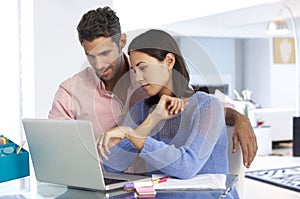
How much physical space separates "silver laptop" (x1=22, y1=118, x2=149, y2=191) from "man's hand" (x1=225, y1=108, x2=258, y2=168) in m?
0.32

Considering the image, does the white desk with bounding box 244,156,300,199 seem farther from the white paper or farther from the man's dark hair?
the man's dark hair

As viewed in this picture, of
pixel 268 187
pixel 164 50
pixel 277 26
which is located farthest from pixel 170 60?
pixel 277 26

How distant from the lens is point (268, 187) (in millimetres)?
2533

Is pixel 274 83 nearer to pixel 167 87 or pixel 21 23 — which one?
pixel 21 23

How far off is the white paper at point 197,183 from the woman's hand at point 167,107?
0.49ft

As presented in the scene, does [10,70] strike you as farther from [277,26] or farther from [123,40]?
[277,26]

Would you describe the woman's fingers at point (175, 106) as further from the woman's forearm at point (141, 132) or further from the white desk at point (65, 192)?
the white desk at point (65, 192)

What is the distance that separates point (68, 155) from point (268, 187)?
1.72m

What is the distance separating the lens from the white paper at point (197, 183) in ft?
3.47

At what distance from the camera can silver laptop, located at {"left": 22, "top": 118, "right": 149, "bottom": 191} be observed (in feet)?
3.29

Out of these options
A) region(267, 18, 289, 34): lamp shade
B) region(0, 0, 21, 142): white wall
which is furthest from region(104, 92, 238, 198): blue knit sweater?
region(267, 18, 289, 34): lamp shade

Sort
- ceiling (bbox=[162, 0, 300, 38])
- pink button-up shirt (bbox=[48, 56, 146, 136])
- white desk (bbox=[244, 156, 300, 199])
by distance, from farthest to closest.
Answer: ceiling (bbox=[162, 0, 300, 38]) < white desk (bbox=[244, 156, 300, 199]) < pink button-up shirt (bbox=[48, 56, 146, 136])

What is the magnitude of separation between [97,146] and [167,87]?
26 cm

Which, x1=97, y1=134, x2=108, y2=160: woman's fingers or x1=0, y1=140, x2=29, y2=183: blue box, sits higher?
x1=97, y1=134, x2=108, y2=160: woman's fingers
